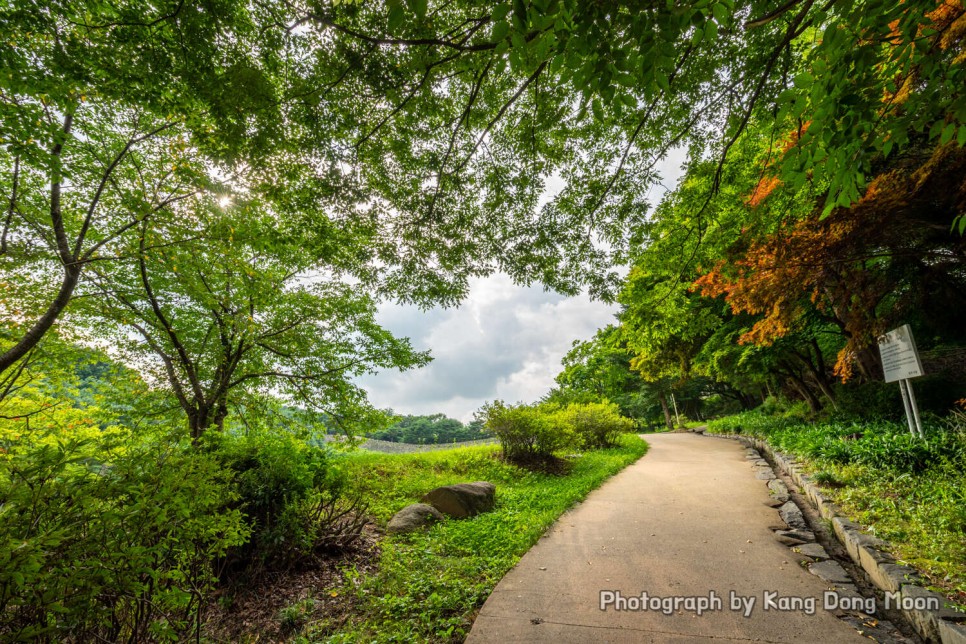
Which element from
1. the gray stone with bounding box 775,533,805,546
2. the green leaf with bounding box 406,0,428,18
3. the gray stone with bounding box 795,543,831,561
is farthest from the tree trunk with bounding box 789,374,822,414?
the green leaf with bounding box 406,0,428,18

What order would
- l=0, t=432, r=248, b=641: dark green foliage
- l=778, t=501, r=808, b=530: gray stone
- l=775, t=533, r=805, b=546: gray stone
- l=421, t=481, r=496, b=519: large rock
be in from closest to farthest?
l=0, t=432, r=248, b=641: dark green foliage < l=775, t=533, r=805, b=546: gray stone < l=778, t=501, r=808, b=530: gray stone < l=421, t=481, r=496, b=519: large rock

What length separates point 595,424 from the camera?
11898mm

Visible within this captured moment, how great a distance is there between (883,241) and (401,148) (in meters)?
7.30

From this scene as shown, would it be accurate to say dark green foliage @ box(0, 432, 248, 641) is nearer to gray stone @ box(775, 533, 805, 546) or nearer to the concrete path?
the concrete path

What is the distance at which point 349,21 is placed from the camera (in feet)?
11.4

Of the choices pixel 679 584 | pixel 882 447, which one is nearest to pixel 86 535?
pixel 679 584

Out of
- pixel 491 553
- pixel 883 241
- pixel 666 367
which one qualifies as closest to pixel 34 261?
pixel 491 553

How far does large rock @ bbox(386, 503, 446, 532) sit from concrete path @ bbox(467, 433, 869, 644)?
1827 mm

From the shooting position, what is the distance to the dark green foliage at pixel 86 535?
1.45 metres

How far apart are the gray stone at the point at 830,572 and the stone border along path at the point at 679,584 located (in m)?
0.01

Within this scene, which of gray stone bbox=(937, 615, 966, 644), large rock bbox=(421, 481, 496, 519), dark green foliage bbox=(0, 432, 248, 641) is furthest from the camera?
large rock bbox=(421, 481, 496, 519)

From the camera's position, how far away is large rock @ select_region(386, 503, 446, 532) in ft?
16.1

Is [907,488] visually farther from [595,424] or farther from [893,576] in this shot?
[595,424]

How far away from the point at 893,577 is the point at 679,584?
153cm
